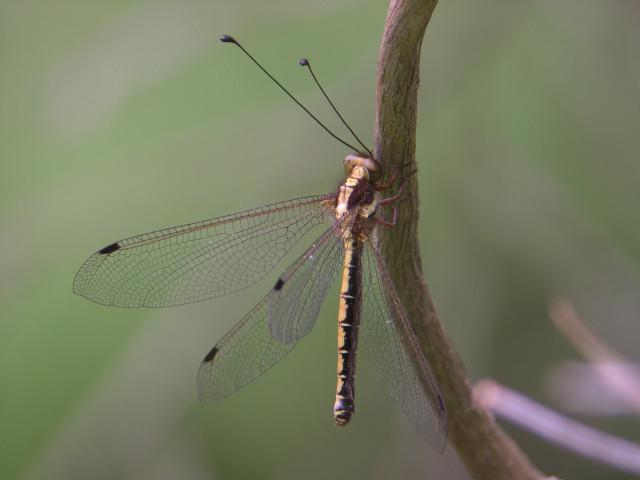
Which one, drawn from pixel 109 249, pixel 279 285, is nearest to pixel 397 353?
pixel 279 285

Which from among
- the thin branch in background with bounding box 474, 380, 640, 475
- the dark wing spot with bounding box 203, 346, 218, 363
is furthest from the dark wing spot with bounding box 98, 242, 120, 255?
the thin branch in background with bounding box 474, 380, 640, 475

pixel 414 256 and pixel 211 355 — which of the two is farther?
pixel 211 355

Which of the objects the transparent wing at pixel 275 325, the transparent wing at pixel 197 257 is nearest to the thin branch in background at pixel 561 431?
the transparent wing at pixel 275 325

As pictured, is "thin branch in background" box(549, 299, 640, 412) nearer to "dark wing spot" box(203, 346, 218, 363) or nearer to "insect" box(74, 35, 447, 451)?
"insect" box(74, 35, 447, 451)

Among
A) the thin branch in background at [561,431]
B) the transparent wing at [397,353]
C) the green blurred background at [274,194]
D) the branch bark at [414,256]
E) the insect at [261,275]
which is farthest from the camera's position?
the green blurred background at [274,194]

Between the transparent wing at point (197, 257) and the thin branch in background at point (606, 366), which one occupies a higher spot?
the transparent wing at point (197, 257)

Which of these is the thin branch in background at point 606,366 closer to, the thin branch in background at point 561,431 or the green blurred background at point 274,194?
the thin branch in background at point 561,431

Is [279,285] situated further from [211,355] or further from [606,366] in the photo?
[606,366]
